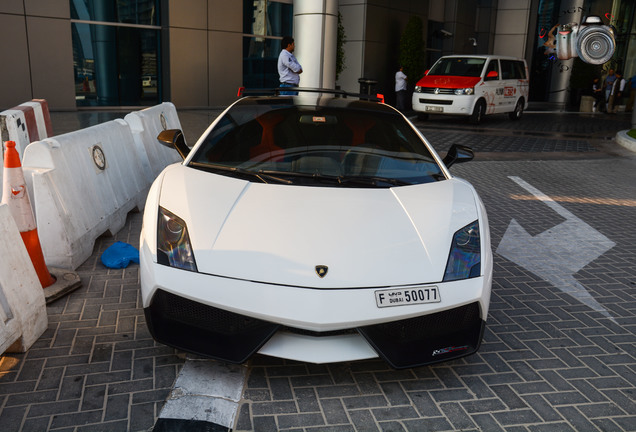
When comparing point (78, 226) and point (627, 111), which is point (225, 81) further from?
point (627, 111)

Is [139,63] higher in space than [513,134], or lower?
higher

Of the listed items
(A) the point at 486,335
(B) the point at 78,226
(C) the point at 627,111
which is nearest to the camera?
(A) the point at 486,335

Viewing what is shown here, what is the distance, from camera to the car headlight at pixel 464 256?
10.2 feet

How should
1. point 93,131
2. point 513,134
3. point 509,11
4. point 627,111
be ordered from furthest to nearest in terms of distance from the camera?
point 509,11 → point 627,111 → point 513,134 → point 93,131

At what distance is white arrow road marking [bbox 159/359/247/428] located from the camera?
9.16 feet

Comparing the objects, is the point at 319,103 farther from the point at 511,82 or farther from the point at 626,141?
the point at 511,82

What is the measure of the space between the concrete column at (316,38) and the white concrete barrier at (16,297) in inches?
468

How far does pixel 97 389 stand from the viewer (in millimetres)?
2990

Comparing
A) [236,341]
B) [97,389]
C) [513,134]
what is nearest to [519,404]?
[236,341]

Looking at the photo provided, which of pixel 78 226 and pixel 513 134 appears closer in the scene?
pixel 78 226

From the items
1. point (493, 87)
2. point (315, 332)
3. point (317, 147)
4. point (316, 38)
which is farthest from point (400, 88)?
point (315, 332)

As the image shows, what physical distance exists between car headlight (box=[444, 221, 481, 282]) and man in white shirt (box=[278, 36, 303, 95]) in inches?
318

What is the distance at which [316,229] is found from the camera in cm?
315

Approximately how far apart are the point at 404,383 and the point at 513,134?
13.8m
